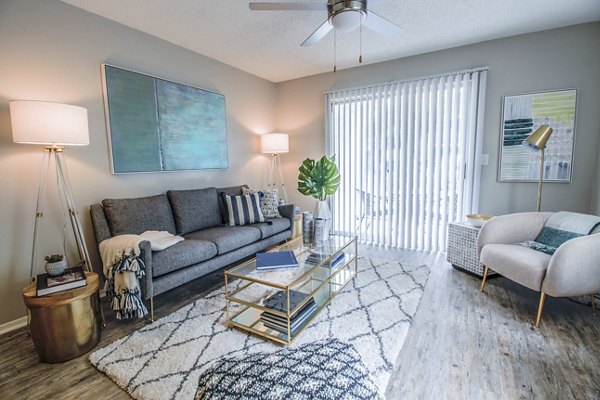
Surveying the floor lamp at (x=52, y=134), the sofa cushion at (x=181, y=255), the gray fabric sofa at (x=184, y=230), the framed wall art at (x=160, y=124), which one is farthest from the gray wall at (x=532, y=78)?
the floor lamp at (x=52, y=134)

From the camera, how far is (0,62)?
2.06m

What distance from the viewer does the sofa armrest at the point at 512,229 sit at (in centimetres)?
261

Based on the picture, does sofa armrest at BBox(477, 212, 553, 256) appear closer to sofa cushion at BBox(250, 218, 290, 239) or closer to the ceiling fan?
the ceiling fan

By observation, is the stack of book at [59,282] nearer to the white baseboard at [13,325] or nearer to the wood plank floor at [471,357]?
the wood plank floor at [471,357]

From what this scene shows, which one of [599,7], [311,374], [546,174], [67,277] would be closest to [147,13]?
[67,277]

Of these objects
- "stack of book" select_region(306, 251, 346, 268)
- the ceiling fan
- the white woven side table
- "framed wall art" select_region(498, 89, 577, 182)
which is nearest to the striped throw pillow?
"stack of book" select_region(306, 251, 346, 268)

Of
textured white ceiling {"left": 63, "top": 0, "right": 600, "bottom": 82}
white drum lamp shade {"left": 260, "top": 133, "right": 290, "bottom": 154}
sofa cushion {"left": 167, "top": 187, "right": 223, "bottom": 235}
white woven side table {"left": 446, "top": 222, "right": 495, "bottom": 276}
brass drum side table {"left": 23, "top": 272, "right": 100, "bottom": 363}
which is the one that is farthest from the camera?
white drum lamp shade {"left": 260, "top": 133, "right": 290, "bottom": 154}

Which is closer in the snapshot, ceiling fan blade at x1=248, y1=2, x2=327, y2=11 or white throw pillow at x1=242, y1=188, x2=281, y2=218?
ceiling fan blade at x1=248, y1=2, x2=327, y2=11

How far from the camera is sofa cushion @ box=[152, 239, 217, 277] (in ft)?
7.22

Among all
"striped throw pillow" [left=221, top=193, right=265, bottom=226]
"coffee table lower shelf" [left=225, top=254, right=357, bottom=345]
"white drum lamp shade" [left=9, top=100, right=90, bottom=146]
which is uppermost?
"white drum lamp shade" [left=9, top=100, right=90, bottom=146]

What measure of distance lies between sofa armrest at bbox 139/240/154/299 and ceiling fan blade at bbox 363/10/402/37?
91.6 inches

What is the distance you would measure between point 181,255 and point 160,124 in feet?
5.19

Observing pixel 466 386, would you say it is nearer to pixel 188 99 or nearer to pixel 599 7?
pixel 599 7

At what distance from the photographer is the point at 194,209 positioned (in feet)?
10.3
